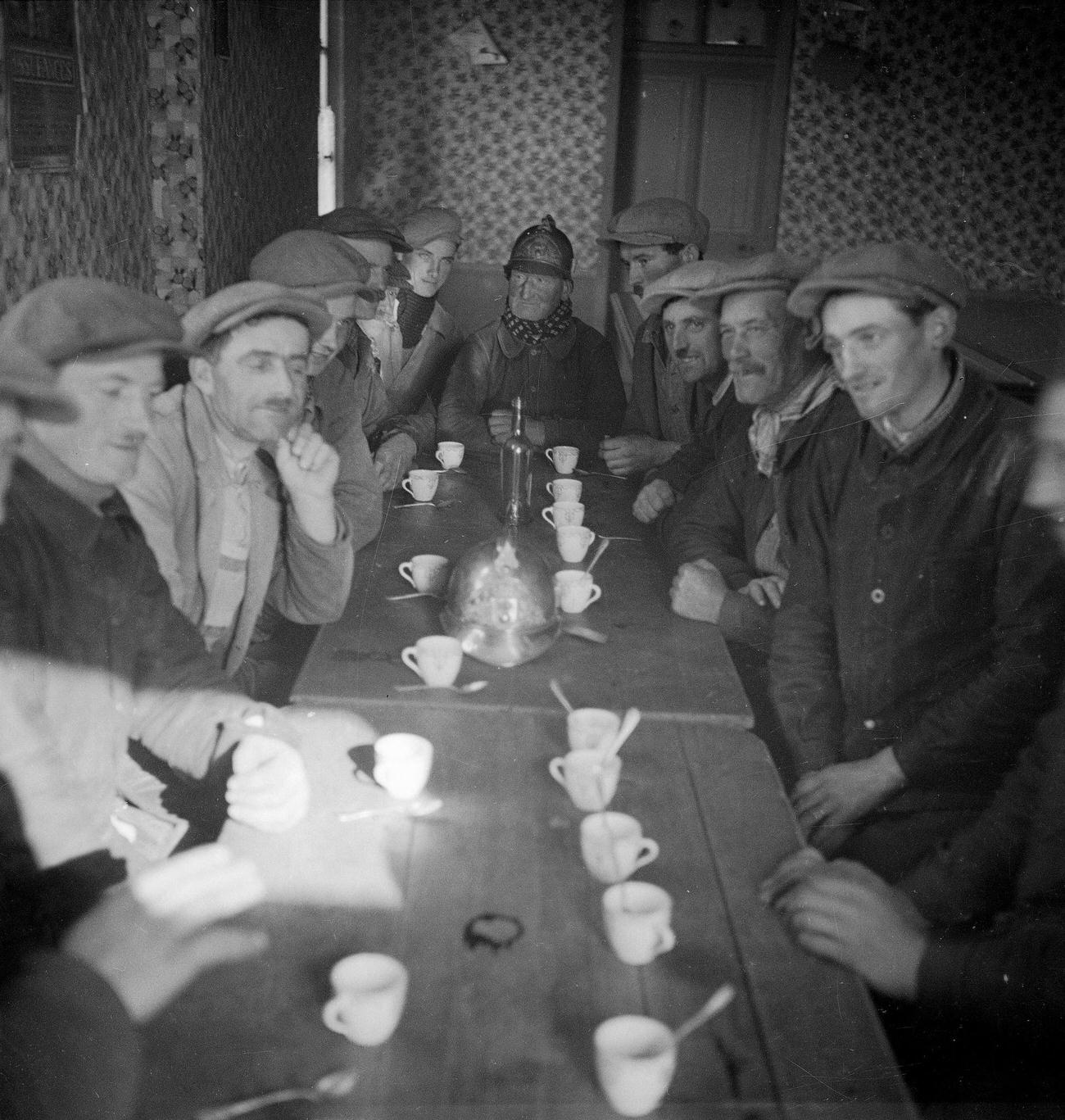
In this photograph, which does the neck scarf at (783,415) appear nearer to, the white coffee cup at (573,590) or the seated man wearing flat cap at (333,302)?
the white coffee cup at (573,590)

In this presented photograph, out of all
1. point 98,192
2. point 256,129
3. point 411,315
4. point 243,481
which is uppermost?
point 256,129

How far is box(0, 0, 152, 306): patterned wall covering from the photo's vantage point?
2.22 m

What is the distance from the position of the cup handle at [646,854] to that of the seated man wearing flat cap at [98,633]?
1.55 ft

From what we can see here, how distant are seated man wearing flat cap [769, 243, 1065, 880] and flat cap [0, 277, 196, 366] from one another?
1.24 m

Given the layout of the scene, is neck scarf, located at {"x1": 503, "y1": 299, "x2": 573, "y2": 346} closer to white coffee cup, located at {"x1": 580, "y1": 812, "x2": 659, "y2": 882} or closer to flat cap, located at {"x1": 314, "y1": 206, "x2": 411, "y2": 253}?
flat cap, located at {"x1": 314, "y1": 206, "x2": 411, "y2": 253}

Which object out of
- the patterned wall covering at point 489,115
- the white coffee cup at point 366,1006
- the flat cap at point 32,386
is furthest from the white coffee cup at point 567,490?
the patterned wall covering at point 489,115

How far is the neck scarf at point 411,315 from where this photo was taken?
443 cm

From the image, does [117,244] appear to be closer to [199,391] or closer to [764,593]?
[199,391]

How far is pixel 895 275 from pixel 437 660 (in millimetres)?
1136

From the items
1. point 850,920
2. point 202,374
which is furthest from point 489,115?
point 850,920

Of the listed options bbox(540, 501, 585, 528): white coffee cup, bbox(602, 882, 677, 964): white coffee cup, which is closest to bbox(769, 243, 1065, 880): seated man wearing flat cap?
bbox(540, 501, 585, 528): white coffee cup

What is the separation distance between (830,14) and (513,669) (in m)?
6.42

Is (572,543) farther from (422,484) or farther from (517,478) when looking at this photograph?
(422,484)

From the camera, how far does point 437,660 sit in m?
1.94
